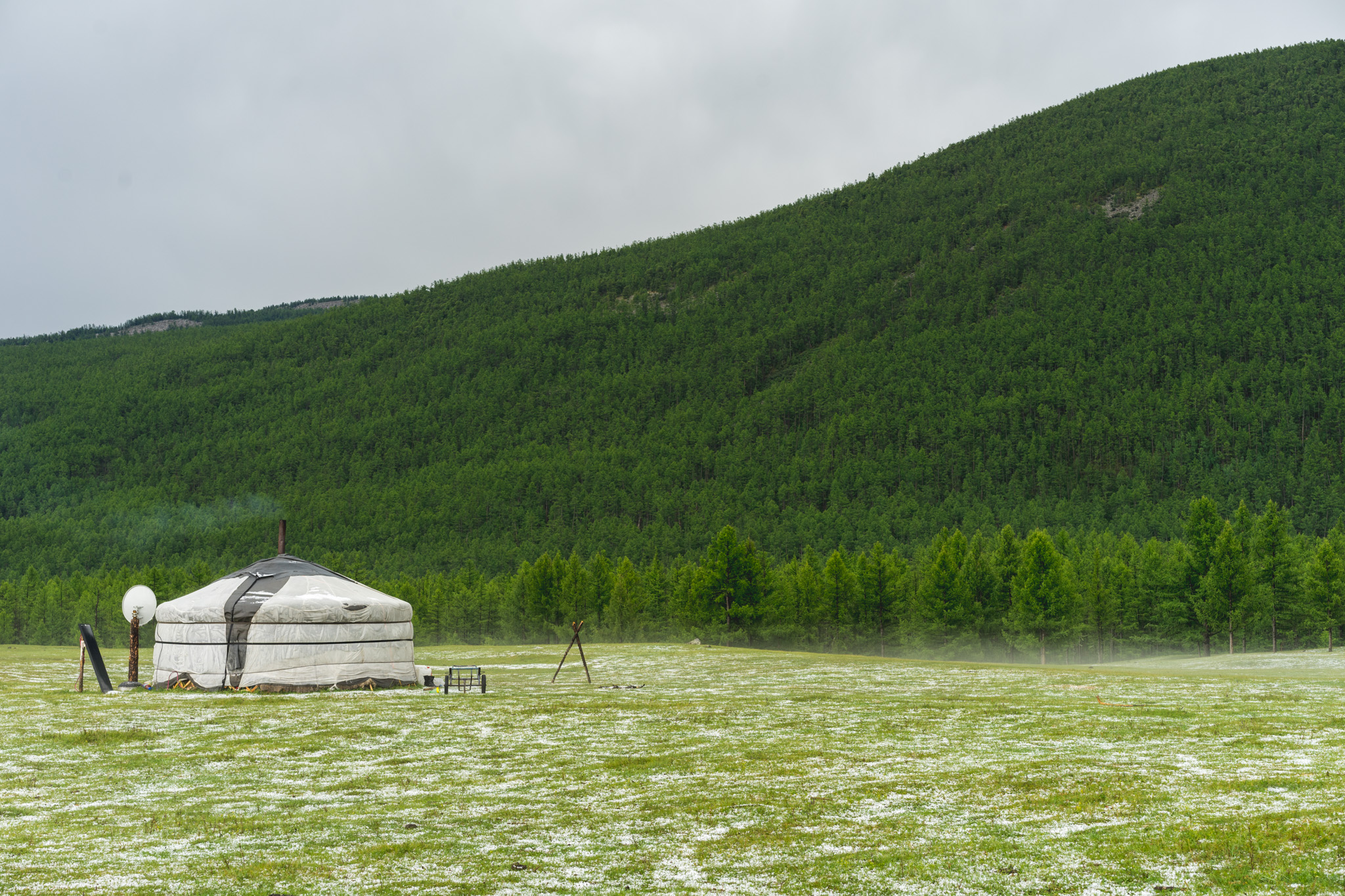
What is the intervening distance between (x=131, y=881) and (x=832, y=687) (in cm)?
2765

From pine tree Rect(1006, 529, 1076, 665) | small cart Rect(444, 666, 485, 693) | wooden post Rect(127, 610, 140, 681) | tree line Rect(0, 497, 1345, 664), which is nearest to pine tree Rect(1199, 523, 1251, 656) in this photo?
tree line Rect(0, 497, 1345, 664)

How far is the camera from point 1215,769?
15719mm

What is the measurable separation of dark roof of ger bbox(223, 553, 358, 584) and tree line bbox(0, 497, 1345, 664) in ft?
135

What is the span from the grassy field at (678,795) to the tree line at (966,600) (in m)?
44.7

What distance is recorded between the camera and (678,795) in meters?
15.5

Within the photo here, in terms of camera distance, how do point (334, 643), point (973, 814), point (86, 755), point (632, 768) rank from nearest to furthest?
point (973, 814), point (632, 768), point (86, 755), point (334, 643)

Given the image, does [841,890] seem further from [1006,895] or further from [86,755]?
[86,755]

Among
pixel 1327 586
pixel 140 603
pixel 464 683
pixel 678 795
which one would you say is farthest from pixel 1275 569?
pixel 140 603

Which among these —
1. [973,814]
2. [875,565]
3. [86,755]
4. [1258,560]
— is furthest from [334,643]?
[1258,560]

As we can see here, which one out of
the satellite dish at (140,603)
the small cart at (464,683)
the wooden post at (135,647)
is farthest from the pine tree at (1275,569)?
the wooden post at (135,647)

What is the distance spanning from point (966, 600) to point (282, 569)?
55.6 metres

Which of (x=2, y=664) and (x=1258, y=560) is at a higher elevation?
(x=1258, y=560)

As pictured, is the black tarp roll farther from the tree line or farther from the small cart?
the tree line

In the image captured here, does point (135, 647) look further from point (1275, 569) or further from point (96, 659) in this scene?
point (1275, 569)
